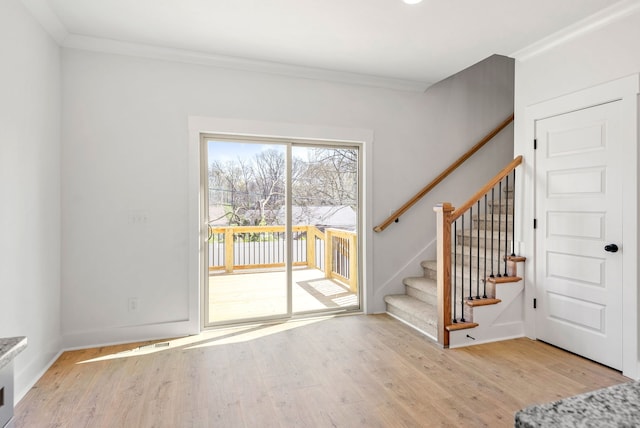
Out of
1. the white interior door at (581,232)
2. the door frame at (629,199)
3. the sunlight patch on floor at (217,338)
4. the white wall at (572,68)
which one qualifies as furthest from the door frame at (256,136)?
the door frame at (629,199)

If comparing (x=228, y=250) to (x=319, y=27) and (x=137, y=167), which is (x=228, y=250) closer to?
(x=137, y=167)

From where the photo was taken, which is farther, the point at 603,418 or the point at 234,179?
the point at 234,179

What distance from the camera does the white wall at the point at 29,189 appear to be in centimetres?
219

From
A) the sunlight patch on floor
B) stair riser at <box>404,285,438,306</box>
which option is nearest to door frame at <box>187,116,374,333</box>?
the sunlight patch on floor

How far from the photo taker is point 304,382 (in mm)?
2459

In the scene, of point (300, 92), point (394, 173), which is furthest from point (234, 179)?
point (394, 173)

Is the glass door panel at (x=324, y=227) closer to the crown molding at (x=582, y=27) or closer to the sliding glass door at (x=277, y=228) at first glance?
the sliding glass door at (x=277, y=228)

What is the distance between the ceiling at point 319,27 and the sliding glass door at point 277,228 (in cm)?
92

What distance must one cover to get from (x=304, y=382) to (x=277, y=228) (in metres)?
1.70

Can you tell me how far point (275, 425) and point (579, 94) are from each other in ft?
10.8

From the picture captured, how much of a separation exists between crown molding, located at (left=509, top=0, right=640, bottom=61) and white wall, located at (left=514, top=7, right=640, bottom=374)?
21mm

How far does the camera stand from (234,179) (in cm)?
362

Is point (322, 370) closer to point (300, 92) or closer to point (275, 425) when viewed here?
point (275, 425)

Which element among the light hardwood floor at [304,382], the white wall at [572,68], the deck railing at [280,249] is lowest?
the light hardwood floor at [304,382]
